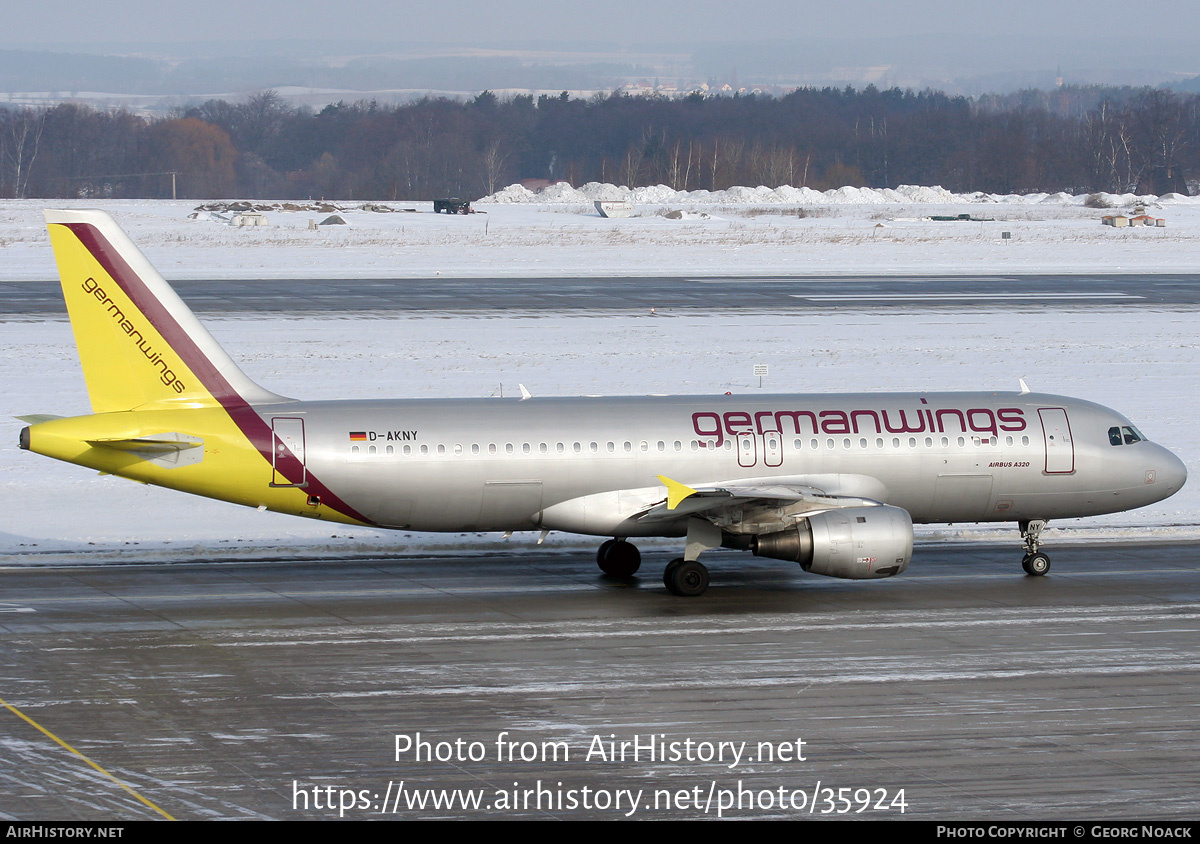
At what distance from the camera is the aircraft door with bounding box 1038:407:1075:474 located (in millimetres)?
28375

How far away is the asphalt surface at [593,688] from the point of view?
16.8 metres

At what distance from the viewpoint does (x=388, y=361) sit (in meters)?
50.2

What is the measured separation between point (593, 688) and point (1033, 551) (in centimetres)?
1201

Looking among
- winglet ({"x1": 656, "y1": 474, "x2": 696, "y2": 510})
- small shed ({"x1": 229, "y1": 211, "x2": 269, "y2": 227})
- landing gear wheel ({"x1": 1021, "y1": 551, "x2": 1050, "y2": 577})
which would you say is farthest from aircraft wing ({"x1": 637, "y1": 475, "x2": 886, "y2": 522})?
small shed ({"x1": 229, "y1": 211, "x2": 269, "y2": 227})

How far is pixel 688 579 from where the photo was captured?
26.4 meters

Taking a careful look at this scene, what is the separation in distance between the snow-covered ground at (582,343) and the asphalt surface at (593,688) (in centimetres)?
431

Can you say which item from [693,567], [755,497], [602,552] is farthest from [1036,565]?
[602,552]

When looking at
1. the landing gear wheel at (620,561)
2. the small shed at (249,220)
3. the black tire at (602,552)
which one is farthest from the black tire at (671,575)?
the small shed at (249,220)

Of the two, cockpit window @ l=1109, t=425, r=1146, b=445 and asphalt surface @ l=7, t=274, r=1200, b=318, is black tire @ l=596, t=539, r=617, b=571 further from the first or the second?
asphalt surface @ l=7, t=274, r=1200, b=318

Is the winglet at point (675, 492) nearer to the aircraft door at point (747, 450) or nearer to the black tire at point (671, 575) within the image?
the black tire at point (671, 575)

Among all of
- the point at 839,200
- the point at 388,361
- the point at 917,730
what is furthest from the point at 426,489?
the point at 839,200

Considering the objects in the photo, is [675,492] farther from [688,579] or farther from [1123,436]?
[1123,436]

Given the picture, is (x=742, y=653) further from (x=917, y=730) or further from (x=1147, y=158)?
(x=1147, y=158)

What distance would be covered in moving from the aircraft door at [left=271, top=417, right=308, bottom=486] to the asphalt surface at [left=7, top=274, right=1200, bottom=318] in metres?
35.4
